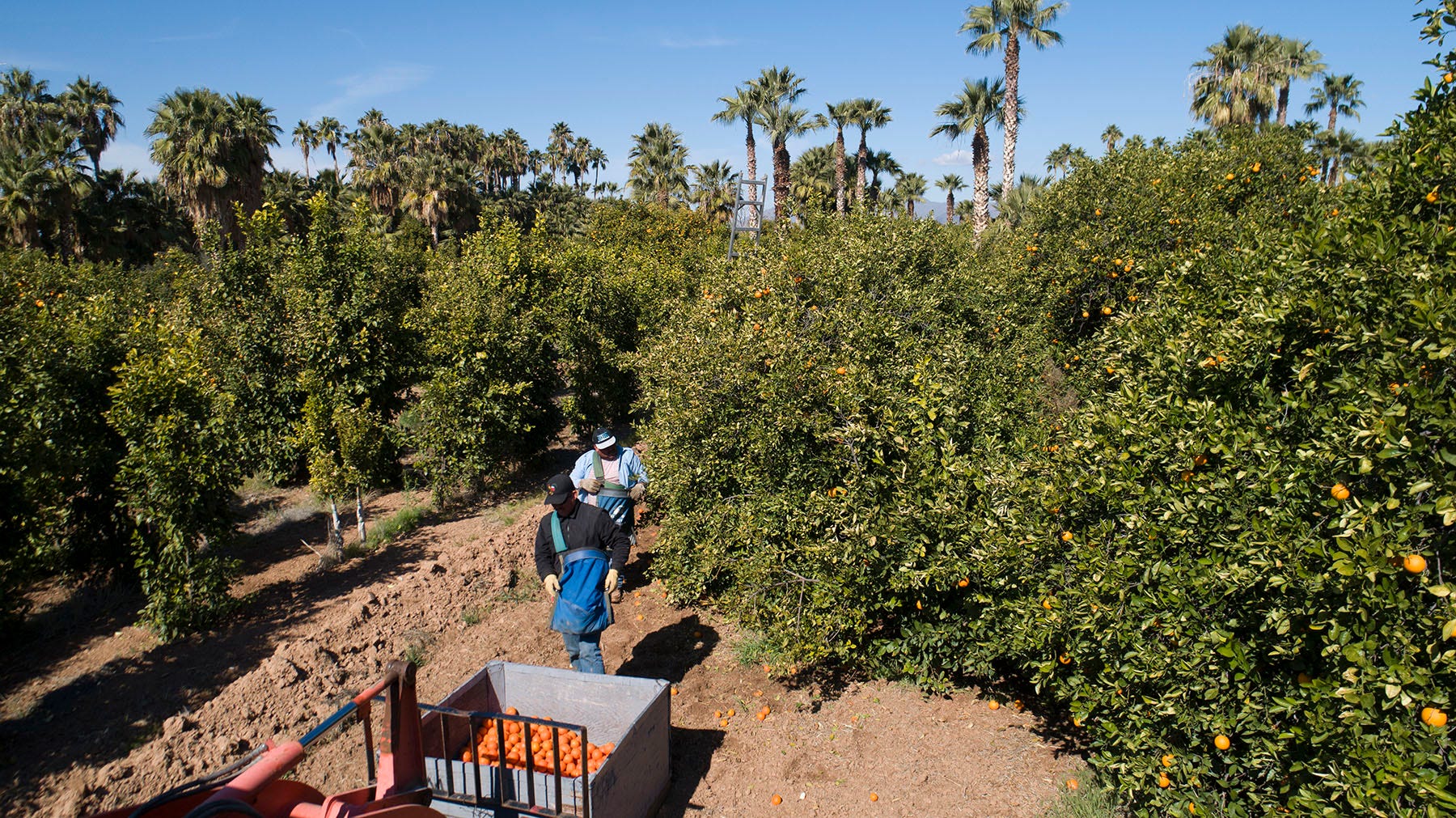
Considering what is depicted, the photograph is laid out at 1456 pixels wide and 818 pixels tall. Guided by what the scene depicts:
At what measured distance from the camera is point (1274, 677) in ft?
11.9

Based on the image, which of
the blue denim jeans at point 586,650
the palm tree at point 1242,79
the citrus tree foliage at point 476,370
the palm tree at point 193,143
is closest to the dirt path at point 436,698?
the blue denim jeans at point 586,650

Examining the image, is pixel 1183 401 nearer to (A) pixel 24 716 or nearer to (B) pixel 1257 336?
(B) pixel 1257 336

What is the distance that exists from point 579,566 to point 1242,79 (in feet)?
99.9

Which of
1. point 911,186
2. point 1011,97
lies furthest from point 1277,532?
point 911,186

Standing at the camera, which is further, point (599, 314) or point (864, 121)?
point (864, 121)

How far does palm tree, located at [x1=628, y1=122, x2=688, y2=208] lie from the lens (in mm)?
43250

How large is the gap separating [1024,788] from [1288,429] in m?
2.88

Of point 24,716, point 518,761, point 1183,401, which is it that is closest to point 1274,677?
point 1183,401

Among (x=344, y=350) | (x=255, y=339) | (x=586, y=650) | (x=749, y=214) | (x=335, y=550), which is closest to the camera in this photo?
(x=586, y=650)

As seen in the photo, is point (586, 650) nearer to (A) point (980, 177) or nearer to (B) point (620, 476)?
(B) point (620, 476)

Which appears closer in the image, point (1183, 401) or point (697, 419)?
point (1183, 401)

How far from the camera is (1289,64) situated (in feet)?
87.0

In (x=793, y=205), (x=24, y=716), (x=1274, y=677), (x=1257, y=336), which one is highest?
(x=793, y=205)

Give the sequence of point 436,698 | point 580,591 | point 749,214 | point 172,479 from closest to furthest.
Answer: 1. point 580,591
2. point 436,698
3. point 172,479
4. point 749,214
